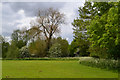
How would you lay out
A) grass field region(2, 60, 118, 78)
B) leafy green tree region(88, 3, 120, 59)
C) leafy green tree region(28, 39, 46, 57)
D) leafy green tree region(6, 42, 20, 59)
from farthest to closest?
1. leafy green tree region(28, 39, 46, 57)
2. leafy green tree region(6, 42, 20, 59)
3. leafy green tree region(88, 3, 120, 59)
4. grass field region(2, 60, 118, 78)

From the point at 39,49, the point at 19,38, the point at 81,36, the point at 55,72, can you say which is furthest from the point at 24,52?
the point at 55,72

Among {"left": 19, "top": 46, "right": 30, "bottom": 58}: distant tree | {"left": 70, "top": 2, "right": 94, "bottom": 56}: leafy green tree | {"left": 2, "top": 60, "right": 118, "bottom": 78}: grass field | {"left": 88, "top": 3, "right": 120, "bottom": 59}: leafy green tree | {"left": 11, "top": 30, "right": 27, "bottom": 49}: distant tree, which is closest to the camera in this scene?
{"left": 2, "top": 60, "right": 118, "bottom": 78}: grass field

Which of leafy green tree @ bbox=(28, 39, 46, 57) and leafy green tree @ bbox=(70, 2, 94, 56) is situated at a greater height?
leafy green tree @ bbox=(70, 2, 94, 56)

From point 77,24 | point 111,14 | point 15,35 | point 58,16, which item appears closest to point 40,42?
point 58,16

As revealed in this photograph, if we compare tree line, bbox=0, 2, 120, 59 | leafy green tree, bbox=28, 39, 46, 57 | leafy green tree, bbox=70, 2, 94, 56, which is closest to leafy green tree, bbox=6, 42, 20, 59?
tree line, bbox=0, 2, 120, 59

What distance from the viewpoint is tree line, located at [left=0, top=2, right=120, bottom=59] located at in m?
12.0

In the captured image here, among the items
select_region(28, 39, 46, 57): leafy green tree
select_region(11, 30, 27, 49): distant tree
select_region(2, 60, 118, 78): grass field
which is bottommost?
select_region(2, 60, 118, 78): grass field

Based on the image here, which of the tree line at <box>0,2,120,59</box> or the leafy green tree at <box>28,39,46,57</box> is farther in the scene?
the leafy green tree at <box>28,39,46,57</box>

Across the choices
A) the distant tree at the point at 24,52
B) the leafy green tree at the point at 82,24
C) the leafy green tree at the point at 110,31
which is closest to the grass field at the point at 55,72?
the leafy green tree at the point at 110,31

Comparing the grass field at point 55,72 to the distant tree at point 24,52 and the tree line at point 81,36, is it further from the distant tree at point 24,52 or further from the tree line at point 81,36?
the distant tree at point 24,52

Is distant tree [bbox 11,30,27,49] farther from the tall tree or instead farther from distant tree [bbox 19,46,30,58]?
the tall tree

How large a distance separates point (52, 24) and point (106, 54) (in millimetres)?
33942

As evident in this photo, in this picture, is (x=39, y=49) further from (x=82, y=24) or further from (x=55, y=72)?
(x=55, y=72)

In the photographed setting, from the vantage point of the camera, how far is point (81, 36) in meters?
26.7
